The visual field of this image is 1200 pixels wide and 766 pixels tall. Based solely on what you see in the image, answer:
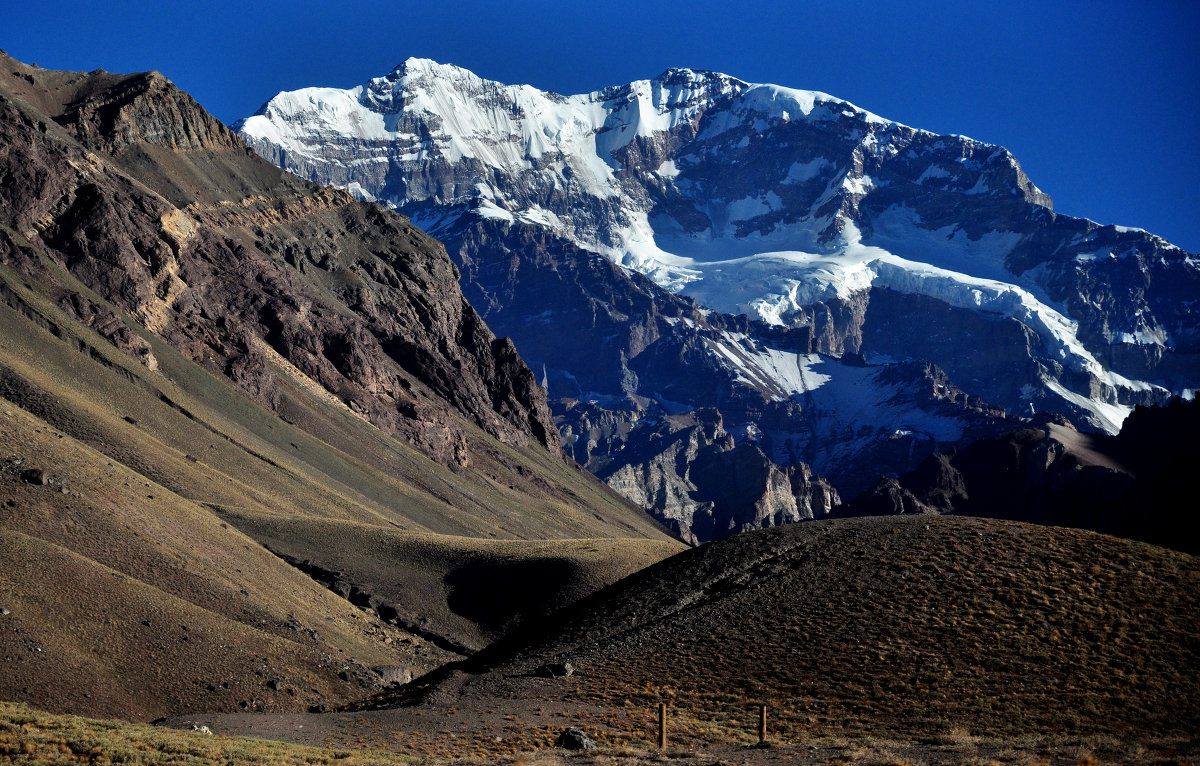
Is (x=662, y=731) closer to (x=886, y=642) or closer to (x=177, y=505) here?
(x=886, y=642)

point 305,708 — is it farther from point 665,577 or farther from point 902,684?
point 902,684

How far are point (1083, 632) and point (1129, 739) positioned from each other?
400 inches

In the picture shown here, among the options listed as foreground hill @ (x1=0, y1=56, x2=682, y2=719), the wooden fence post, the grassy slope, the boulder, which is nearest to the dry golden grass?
the boulder

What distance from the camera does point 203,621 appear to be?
236ft

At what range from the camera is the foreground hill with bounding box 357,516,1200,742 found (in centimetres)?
4441

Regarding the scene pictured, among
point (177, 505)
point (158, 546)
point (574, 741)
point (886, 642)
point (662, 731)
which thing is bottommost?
point (574, 741)

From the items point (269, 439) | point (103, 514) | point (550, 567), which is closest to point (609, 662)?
point (103, 514)

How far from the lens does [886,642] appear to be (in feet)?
168

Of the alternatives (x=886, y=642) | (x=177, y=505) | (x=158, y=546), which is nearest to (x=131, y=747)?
(x=886, y=642)

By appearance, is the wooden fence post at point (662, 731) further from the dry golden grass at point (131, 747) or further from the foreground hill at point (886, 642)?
the dry golden grass at point (131, 747)

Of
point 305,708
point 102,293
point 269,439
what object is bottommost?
point 305,708

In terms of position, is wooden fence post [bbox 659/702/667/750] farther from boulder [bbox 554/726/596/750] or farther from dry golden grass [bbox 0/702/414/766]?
dry golden grass [bbox 0/702/414/766]

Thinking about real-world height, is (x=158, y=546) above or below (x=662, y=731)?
above

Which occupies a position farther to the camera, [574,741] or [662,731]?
[574,741]
